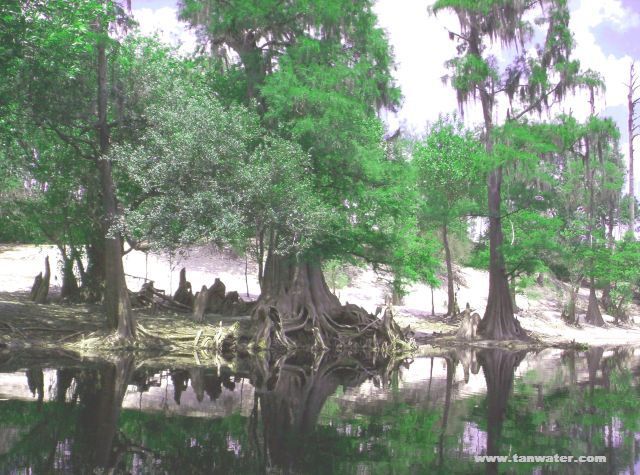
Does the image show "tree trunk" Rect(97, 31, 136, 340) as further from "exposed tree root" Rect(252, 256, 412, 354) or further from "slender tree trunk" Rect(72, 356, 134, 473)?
"exposed tree root" Rect(252, 256, 412, 354)

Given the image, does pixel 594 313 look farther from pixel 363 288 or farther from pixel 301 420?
pixel 301 420

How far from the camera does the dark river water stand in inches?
293

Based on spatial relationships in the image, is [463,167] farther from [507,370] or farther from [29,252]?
[29,252]

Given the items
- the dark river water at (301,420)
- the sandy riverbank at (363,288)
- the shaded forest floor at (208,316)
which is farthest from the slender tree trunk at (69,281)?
the dark river water at (301,420)

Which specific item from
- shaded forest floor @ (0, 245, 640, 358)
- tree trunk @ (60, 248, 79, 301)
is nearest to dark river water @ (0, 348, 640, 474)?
shaded forest floor @ (0, 245, 640, 358)

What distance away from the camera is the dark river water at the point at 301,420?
24.4ft

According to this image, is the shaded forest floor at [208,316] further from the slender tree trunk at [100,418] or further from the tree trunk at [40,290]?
the slender tree trunk at [100,418]

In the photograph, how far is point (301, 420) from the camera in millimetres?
10016

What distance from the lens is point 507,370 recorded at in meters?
18.5

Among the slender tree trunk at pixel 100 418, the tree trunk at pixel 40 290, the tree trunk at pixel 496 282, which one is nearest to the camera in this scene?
the slender tree trunk at pixel 100 418

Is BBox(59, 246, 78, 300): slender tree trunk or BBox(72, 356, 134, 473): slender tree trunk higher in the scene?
BBox(59, 246, 78, 300): slender tree trunk

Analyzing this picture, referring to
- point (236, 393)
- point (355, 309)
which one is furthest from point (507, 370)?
point (236, 393)

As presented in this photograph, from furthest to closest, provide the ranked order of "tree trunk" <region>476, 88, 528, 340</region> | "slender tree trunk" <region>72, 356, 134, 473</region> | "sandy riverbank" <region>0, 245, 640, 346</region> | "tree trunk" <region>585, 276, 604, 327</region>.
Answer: "tree trunk" <region>585, 276, 604, 327</region>, "sandy riverbank" <region>0, 245, 640, 346</region>, "tree trunk" <region>476, 88, 528, 340</region>, "slender tree trunk" <region>72, 356, 134, 473</region>

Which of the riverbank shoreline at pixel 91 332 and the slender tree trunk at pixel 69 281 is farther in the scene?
the slender tree trunk at pixel 69 281
